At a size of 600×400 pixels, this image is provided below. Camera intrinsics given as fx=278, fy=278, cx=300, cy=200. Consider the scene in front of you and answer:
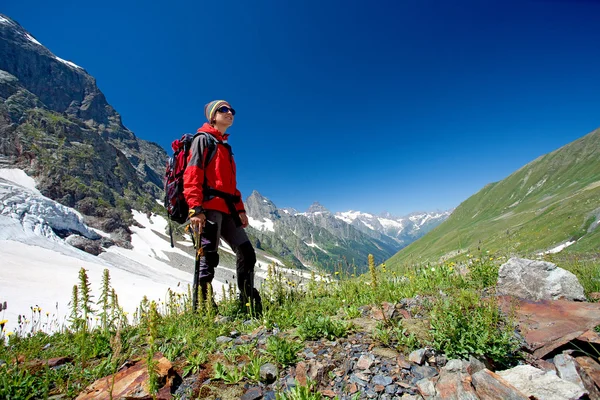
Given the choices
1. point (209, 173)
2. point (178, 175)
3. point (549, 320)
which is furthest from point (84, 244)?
point (549, 320)

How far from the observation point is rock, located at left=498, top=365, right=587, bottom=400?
246cm

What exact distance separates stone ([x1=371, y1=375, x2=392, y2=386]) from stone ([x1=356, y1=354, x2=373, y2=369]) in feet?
0.56

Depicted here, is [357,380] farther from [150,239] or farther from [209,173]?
[150,239]

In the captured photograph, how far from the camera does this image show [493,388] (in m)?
2.59

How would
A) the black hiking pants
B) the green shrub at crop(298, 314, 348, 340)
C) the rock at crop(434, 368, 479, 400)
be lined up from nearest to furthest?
1. the rock at crop(434, 368, 479, 400)
2. the green shrub at crop(298, 314, 348, 340)
3. the black hiking pants

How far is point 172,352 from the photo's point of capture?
396cm

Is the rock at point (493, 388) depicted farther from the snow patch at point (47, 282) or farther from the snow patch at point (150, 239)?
the snow patch at point (150, 239)

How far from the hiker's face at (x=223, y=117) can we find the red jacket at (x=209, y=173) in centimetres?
24

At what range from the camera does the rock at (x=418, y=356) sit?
10.7 feet

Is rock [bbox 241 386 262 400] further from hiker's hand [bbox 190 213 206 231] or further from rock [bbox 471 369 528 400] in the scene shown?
hiker's hand [bbox 190 213 206 231]

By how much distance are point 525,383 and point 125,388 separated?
4.21m

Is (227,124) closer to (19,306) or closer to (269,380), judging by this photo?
(269,380)

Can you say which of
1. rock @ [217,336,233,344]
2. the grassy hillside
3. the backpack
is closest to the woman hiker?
the backpack

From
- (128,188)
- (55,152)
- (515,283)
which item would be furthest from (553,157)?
(55,152)
